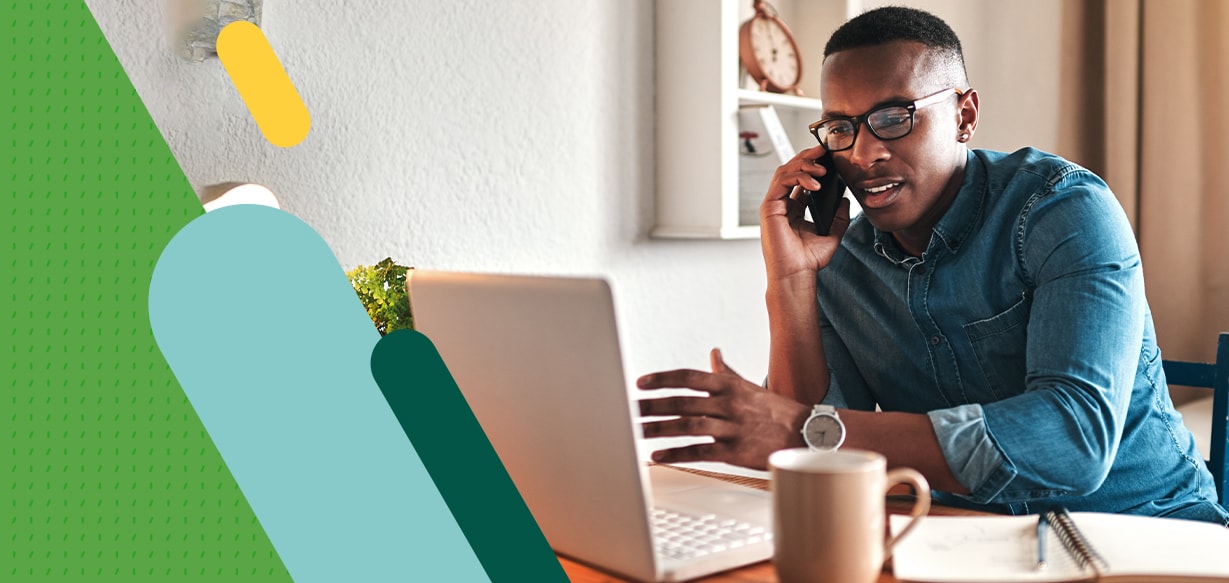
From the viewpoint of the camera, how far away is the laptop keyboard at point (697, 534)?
0.85 m

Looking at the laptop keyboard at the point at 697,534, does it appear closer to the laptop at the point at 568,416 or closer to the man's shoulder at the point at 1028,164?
the laptop at the point at 568,416

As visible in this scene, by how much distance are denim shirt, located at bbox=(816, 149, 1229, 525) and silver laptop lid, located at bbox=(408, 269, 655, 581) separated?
414 mm

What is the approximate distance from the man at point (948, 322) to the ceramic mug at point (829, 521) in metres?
0.21

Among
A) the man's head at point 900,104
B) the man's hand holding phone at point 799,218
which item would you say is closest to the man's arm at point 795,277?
the man's hand holding phone at point 799,218

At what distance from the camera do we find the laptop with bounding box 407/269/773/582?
72cm

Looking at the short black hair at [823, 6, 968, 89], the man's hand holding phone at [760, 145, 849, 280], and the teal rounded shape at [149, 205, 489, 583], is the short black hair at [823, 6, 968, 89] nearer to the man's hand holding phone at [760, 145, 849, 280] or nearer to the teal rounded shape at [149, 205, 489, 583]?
the man's hand holding phone at [760, 145, 849, 280]

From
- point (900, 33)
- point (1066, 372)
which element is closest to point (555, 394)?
point (1066, 372)

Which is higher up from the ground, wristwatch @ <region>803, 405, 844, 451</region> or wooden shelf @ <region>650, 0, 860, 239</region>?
wooden shelf @ <region>650, 0, 860, 239</region>

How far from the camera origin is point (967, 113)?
1.46m

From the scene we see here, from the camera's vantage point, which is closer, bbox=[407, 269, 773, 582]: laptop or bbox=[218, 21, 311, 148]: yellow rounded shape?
bbox=[407, 269, 773, 582]: laptop

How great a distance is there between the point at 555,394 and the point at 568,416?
2 centimetres

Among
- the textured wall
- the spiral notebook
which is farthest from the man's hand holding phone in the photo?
the spiral notebook

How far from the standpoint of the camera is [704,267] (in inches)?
86.7

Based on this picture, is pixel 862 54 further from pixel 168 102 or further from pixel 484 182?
pixel 168 102
